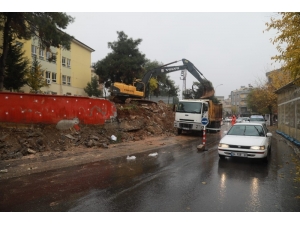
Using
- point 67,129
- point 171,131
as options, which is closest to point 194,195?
point 67,129

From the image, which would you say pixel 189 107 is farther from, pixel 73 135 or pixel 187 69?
pixel 73 135

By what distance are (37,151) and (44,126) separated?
6.04ft

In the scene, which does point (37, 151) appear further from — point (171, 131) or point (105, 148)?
point (171, 131)

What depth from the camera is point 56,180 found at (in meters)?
6.93

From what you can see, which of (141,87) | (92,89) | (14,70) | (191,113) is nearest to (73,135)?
(191,113)

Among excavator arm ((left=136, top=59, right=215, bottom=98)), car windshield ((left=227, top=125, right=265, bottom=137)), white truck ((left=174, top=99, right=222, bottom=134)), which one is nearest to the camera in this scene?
car windshield ((left=227, top=125, right=265, bottom=137))

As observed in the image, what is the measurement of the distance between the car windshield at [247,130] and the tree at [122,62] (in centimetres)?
2920

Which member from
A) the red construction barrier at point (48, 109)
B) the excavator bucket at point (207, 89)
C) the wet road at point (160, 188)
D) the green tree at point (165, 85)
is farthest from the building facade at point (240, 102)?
the wet road at point (160, 188)

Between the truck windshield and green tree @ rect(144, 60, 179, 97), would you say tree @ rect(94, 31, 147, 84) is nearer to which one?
green tree @ rect(144, 60, 179, 97)

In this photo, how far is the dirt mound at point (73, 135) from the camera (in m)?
10.6

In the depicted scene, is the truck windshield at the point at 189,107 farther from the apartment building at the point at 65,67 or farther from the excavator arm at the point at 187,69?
the apartment building at the point at 65,67

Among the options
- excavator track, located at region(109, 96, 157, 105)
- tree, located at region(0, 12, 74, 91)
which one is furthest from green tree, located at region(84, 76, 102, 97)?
tree, located at region(0, 12, 74, 91)

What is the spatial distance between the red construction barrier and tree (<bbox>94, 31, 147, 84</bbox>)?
23809 mm

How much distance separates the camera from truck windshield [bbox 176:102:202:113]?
18312 mm
